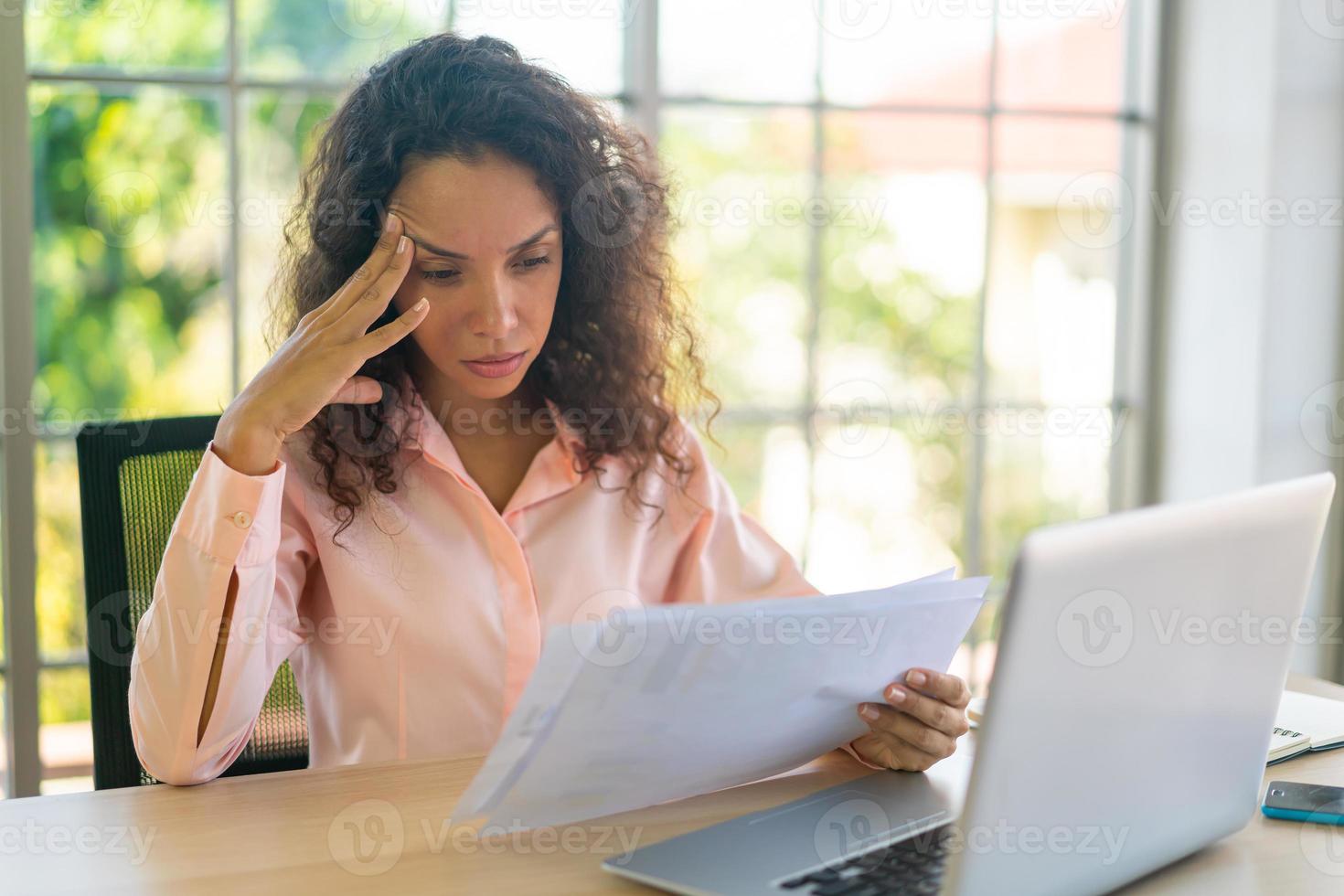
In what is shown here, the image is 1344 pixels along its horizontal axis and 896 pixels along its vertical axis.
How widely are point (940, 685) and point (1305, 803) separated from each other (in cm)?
32

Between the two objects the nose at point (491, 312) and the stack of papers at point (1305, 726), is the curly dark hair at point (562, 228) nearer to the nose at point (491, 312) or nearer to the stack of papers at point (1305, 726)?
the nose at point (491, 312)

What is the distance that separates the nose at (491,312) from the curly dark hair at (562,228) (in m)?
0.16

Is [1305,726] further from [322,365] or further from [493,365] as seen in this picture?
[322,365]

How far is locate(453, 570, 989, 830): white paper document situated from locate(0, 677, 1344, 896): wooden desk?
0.11ft

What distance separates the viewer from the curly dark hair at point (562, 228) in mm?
1429

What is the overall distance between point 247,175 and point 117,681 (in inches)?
47.9

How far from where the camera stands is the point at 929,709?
44.0 inches

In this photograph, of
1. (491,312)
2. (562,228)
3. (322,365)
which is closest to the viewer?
(322,365)

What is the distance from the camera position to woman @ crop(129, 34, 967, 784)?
1225 mm

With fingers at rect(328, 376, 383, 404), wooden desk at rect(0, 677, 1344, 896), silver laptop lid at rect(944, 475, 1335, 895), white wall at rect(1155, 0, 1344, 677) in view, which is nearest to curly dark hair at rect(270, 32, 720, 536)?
fingers at rect(328, 376, 383, 404)

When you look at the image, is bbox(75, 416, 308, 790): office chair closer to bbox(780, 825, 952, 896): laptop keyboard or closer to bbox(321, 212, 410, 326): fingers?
bbox(321, 212, 410, 326): fingers

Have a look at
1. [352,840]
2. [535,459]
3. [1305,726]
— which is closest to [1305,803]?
[1305,726]

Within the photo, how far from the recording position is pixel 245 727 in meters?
1.27

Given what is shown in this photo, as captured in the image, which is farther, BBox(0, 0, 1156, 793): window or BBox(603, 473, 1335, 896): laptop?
BBox(0, 0, 1156, 793): window
